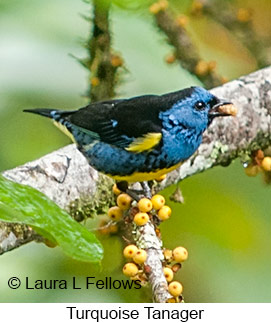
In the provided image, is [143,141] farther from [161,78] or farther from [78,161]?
[161,78]

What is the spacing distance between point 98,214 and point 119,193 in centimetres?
12

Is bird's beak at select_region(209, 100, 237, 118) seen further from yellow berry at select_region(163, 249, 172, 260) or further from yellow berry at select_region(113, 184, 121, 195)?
yellow berry at select_region(163, 249, 172, 260)

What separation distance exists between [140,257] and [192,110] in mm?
762

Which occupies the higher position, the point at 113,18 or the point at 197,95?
the point at 113,18

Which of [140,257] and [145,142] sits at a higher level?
[145,142]

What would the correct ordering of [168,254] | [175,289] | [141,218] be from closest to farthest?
[175,289] → [168,254] → [141,218]

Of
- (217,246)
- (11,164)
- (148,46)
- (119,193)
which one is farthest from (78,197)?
(148,46)

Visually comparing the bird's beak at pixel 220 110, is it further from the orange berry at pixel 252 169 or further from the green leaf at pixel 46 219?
the green leaf at pixel 46 219

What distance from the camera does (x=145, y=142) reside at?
99.4 inches

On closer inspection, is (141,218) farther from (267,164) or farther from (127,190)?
(267,164)

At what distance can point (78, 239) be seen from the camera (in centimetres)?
113

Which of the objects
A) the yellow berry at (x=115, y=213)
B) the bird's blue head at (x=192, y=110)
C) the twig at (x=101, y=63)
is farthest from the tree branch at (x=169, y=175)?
the twig at (x=101, y=63)

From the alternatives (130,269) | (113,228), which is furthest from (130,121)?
(130,269)

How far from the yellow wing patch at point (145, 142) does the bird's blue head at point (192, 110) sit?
9cm
